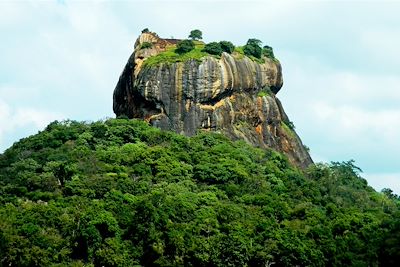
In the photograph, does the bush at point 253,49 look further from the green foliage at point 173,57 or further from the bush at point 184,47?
the bush at point 184,47

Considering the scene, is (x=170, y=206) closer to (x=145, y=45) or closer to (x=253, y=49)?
(x=145, y=45)

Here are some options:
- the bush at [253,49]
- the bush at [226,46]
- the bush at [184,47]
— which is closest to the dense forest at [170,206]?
the bush at [184,47]

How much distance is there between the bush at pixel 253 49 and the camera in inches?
3156

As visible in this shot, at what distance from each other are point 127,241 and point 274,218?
1159cm

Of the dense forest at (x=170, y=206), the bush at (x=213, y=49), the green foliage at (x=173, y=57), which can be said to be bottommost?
the dense forest at (x=170, y=206)

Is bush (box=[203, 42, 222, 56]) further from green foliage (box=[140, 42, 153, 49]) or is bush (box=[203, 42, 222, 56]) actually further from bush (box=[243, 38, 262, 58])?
green foliage (box=[140, 42, 153, 49])

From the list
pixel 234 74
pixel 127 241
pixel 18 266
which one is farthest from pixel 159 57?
pixel 18 266

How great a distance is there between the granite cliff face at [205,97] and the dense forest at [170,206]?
99.0 inches

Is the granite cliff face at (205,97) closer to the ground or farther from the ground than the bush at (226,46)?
closer to the ground

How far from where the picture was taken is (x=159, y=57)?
74.6m

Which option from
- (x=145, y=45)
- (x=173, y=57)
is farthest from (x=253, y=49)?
(x=145, y=45)

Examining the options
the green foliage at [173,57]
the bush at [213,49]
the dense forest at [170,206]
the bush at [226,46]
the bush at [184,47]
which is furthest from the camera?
the bush at [226,46]

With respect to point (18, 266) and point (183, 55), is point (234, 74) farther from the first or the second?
point (18, 266)

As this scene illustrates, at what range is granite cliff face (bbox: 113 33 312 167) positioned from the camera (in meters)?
71.9
